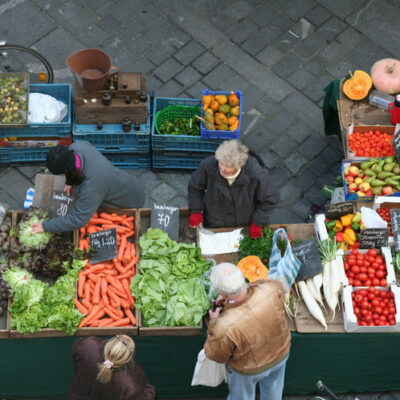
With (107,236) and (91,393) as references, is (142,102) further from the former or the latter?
(91,393)

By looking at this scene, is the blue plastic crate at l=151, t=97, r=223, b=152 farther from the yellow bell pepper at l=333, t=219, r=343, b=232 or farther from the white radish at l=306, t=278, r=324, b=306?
the white radish at l=306, t=278, r=324, b=306

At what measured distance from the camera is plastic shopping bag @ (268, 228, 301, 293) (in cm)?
505

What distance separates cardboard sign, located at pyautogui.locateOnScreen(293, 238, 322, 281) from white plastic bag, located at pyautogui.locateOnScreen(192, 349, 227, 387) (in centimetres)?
108

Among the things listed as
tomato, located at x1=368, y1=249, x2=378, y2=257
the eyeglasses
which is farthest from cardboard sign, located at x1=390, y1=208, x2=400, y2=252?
the eyeglasses

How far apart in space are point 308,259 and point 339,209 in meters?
0.66

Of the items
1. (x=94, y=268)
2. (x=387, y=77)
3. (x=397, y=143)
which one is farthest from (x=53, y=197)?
(x=387, y=77)

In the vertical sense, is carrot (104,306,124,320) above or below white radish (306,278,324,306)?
below

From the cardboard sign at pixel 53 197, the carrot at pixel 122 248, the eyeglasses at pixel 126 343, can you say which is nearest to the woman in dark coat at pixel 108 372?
the eyeglasses at pixel 126 343

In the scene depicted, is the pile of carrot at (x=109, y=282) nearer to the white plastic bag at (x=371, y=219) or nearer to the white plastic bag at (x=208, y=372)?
the white plastic bag at (x=208, y=372)

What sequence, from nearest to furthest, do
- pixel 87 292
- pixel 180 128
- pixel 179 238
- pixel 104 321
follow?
1. pixel 104 321
2. pixel 87 292
3. pixel 179 238
4. pixel 180 128

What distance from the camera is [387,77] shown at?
682 centimetres

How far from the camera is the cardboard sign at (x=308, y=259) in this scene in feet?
17.1

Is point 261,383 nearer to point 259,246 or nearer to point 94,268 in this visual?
point 259,246

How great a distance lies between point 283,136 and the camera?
792cm
